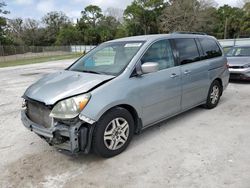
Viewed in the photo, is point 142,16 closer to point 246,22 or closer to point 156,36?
point 246,22

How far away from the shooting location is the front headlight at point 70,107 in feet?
9.43

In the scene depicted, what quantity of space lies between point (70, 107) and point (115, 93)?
2.04 ft

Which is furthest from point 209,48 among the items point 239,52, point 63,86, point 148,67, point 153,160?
point 239,52

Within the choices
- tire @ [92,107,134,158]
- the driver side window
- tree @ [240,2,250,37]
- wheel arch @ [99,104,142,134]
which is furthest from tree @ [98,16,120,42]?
tire @ [92,107,134,158]

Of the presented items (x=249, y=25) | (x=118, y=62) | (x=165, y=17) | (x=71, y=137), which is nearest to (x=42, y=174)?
(x=71, y=137)

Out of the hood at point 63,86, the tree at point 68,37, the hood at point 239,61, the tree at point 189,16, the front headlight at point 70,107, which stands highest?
the tree at point 189,16

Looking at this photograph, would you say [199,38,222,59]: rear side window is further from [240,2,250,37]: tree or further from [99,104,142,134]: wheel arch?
[240,2,250,37]: tree

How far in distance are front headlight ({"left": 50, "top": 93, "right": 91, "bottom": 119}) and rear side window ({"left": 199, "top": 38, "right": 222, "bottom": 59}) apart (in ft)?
10.0

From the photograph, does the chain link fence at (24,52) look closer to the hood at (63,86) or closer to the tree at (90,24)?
the tree at (90,24)

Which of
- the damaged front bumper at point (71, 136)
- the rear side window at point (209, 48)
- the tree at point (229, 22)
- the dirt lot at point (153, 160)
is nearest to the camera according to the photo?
the dirt lot at point (153, 160)

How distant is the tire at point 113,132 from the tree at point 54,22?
7163 centimetres

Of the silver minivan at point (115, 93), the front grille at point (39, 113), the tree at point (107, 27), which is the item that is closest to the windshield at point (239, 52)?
the silver minivan at point (115, 93)

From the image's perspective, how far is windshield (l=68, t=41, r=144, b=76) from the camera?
358 centimetres

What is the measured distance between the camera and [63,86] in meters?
3.22
